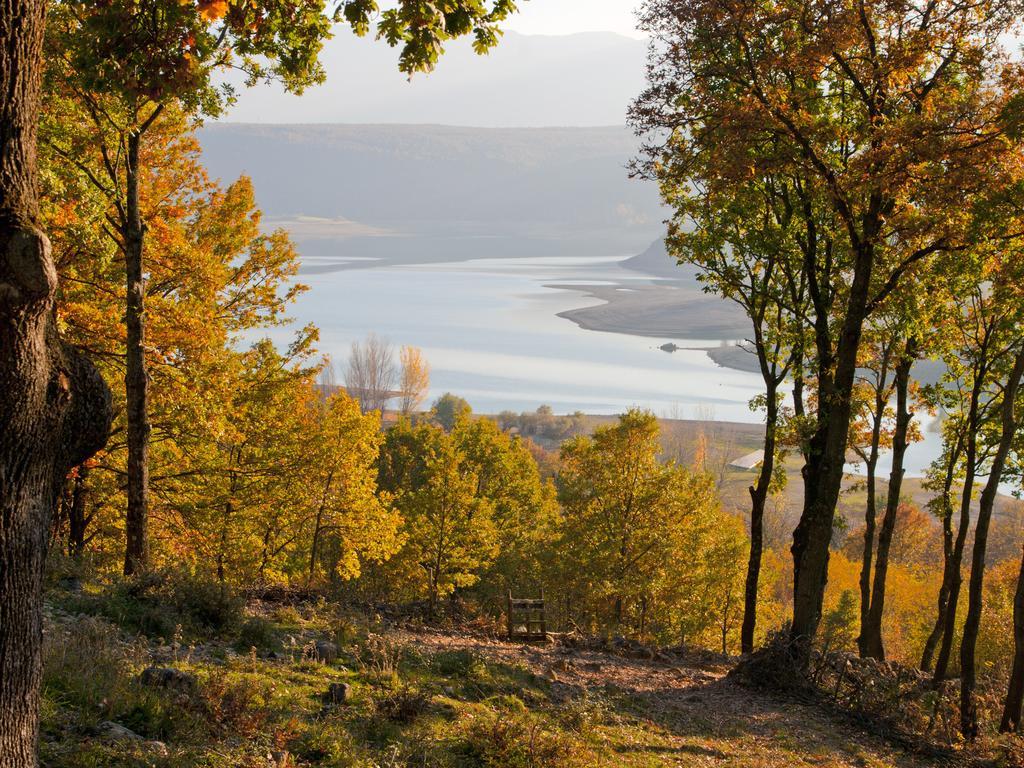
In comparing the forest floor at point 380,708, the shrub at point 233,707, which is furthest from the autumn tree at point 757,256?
the shrub at point 233,707

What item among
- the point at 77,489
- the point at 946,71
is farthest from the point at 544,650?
the point at 946,71

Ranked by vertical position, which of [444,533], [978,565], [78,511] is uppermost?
[978,565]

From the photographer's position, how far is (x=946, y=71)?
13.1m

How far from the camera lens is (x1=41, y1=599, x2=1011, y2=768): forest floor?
241 inches

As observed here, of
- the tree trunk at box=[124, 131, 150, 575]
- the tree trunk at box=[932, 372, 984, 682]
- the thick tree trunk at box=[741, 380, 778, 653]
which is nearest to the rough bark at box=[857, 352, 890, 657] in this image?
the tree trunk at box=[932, 372, 984, 682]

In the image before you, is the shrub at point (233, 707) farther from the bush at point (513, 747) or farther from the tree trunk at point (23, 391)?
the tree trunk at point (23, 391)

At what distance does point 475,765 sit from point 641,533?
22672 mm

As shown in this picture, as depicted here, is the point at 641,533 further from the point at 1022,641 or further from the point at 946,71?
the point at 946,71

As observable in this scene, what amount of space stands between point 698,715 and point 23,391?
34.9 feet

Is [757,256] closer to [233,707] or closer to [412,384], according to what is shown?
[233,707]

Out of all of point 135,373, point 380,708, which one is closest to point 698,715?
point 380,708

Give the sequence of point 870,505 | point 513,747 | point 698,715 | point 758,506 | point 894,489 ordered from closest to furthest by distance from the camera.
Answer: point 513,747 → point 698,715 → point 894,489 → point 758,506 → point 870,505

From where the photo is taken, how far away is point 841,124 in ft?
42.6

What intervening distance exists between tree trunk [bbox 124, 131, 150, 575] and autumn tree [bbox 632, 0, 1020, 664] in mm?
8787
